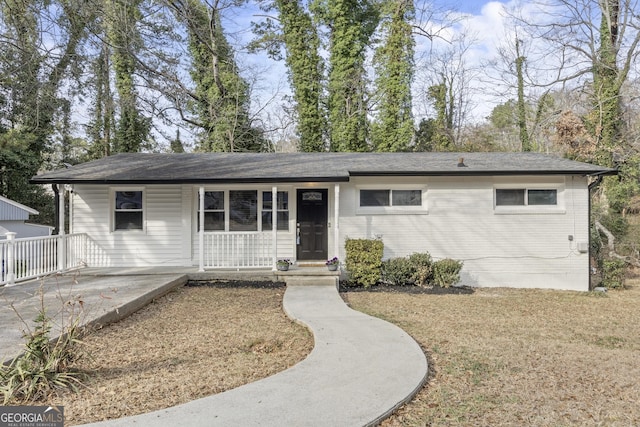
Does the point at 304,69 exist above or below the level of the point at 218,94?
above

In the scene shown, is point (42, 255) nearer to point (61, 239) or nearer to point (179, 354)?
point (61, 239)

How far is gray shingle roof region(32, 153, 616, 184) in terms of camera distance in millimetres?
8883

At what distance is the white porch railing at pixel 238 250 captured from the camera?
30.4 feet

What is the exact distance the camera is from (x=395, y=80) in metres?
19.8

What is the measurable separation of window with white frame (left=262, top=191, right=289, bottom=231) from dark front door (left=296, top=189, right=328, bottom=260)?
35cm

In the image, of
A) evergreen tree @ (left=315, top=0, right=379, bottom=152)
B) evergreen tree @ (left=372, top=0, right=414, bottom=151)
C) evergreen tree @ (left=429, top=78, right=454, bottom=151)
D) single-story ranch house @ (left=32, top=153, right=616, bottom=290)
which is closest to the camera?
single-story ranch house @ (left=32, top=153, right=616, bottom=290)

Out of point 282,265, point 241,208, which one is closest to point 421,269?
point 282,265

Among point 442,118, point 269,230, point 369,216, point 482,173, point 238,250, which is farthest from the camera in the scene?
point 442,118

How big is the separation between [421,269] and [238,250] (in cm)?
456

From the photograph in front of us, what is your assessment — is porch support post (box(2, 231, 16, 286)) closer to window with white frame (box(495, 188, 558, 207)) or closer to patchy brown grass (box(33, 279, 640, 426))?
patchy brown grass (box(33, 279, 640, 426))

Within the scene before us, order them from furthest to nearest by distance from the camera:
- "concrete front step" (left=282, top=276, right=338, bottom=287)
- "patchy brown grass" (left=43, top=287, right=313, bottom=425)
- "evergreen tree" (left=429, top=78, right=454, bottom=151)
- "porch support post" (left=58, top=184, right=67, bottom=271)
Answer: "evergreen tree" (left=429, top=78, right=454, bottom=151)
"porch support post" (left=58, top=184, right=67, bottom=271)
"concrete front step" (left=282, top=276, right=338, bottom=287)
"patchy brown grass" (left=43, top=287, right=313, bottom=425)

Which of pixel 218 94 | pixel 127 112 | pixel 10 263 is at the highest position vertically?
pixel 218 94

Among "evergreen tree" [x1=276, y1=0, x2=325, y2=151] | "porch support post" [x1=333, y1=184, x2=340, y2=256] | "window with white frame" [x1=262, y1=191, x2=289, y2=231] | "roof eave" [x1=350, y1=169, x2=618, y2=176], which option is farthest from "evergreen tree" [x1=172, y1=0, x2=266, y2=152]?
"roof eave" [x1=350, y1=169, x2=618, y2=176]

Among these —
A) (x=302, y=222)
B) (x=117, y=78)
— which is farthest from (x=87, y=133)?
(x=302, y=222)
